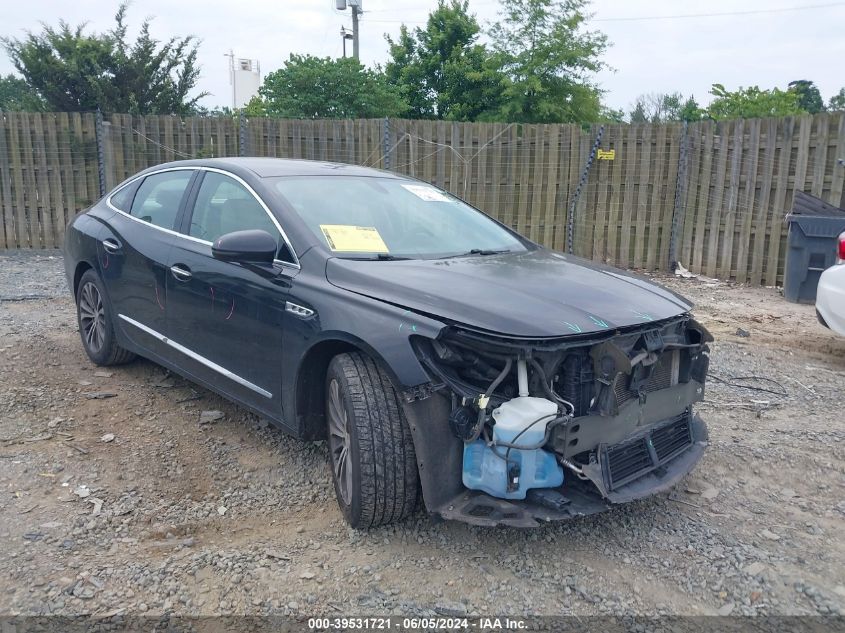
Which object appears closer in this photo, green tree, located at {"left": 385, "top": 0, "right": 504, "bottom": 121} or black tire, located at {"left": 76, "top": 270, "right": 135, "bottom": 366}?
black tire, located at {"left": 76, "top": 270, "right": 135, "bottom": 366}

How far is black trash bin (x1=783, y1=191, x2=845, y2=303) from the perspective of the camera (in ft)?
27.8

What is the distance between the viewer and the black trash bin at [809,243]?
27.8ft

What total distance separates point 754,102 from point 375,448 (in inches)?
1347

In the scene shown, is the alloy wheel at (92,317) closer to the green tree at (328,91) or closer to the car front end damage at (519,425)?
the car front end damage at (519,425)

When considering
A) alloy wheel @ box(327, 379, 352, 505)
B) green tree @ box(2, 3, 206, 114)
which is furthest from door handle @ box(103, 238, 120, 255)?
green tree @ box(2, 3, 206, 114)

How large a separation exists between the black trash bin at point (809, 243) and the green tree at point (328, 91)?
54.2 ft

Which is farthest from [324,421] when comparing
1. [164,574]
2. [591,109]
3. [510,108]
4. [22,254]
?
[591,109]

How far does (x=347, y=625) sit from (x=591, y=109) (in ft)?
87.0

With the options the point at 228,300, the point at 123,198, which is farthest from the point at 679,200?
the point at 228,300

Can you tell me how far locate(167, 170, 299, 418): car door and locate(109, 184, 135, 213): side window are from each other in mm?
Answer: 993

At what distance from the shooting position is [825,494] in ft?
12.2

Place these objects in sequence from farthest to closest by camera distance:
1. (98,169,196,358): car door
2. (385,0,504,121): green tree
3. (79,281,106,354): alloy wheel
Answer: (385,0,504,121): green tree < (79,281,106,354): alloy wheel < (98,169,196,358): car door

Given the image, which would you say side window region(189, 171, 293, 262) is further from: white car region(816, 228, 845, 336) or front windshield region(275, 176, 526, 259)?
white car region(816, 228, 845, 336)

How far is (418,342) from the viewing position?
116 inches
